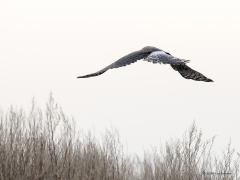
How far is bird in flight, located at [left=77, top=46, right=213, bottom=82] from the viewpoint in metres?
4.23

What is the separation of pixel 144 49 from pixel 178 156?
26.8ft

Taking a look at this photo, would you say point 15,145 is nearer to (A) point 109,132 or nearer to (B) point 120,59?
(A) point 109,132

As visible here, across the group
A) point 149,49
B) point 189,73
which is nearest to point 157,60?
point 149,49

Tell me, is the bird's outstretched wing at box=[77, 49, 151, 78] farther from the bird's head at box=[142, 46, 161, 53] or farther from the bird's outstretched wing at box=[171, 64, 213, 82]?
the bird's outstretched wing at box=[171, 64, 213, 82]

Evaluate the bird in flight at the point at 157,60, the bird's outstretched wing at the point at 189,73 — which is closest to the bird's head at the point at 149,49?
the bird in flight at the point at 157,60

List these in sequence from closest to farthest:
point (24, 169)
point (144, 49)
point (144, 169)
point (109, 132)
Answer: point (144, 49) → point (24, 169) → point (109, 132) → point (144, 169)

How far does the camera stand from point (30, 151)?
8750 mm

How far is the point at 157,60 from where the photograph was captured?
440 cm

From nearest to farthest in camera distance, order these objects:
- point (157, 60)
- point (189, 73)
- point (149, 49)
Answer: point (157, 60) < point (149, 49) < point (189, 73)

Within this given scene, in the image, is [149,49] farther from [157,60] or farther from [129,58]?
[157,60]

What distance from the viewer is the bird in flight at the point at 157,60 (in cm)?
423

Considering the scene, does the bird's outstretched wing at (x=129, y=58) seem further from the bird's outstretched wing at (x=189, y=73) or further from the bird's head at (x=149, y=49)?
the bird's outstretched wing at (x=189, y=73)

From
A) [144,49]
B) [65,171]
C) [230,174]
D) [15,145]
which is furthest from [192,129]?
[144,49]

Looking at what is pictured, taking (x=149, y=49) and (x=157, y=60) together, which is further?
(x=149, y=49)
